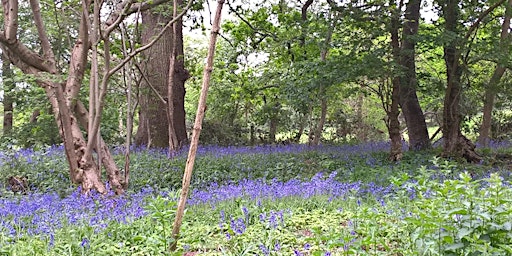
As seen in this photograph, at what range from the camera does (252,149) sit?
11062 mm

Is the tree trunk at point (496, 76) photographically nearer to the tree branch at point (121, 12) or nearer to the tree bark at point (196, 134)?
the tree branch at point (121, 12)

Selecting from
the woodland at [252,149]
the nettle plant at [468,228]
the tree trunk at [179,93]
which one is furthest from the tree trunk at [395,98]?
the nettle plant at [468,228]

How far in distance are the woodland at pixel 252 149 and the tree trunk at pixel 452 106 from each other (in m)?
0.04

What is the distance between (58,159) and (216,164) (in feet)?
9.63

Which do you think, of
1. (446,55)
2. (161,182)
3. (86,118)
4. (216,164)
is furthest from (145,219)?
(446,55)

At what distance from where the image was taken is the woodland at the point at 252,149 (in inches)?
115

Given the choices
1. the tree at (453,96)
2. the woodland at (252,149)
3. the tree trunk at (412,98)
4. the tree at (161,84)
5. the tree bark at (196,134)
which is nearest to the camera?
the tree bark at (196,134)

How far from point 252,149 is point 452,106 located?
472 cm

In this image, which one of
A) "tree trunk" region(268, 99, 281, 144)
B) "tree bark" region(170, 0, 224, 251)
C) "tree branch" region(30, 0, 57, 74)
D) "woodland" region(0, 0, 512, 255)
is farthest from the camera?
"tree trunk" region(268, 99, 281, 144)

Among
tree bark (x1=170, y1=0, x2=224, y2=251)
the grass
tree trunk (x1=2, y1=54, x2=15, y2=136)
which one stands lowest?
the grass

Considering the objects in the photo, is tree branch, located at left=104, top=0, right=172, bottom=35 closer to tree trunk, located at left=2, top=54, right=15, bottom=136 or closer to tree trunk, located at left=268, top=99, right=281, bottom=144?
tree trunk, located at left=2, top=54, right=15, bottom=136

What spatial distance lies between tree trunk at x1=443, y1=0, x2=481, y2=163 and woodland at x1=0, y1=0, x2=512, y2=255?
0.04 m

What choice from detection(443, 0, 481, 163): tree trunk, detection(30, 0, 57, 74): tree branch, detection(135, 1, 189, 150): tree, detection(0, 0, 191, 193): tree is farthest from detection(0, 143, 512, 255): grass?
detection(135, 1, 189, 150): tree

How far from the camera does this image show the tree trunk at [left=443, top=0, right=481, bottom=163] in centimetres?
844
